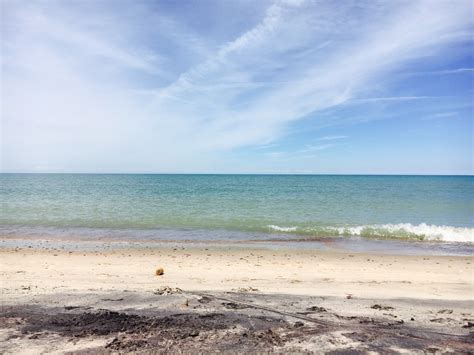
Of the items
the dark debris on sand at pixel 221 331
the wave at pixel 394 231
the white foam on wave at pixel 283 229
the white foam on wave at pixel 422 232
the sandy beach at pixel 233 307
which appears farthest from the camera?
the white foam on wave at pixel 283 229

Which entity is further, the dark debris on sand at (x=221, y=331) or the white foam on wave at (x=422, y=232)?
the white foam on wave at (x=422, y=232)

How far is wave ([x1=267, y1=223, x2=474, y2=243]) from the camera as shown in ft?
57.9

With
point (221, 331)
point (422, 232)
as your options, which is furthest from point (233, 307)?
point (422, 232)

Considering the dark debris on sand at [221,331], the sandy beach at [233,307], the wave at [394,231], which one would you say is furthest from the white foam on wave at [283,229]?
the dark debris on sand at [221,331]

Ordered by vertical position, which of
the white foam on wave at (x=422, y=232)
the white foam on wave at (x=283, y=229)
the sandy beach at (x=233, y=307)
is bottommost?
the white foam on wave at (x=283, y=229)

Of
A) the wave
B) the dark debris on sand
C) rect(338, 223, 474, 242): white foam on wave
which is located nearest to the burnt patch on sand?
the dark debris on sand

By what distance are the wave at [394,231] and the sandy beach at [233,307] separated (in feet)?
23.3

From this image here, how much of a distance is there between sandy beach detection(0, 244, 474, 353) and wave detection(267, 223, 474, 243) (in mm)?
7116

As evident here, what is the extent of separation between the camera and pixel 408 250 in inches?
585

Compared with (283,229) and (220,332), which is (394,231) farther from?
(220,332)

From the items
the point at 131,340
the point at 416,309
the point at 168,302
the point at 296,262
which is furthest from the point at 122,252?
the point at 416,309

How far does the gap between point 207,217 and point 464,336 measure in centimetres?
1944

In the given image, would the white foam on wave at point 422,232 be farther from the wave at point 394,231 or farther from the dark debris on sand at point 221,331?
the dark debris on sand at point 221,331

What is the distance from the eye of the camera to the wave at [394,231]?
57.9 ft
